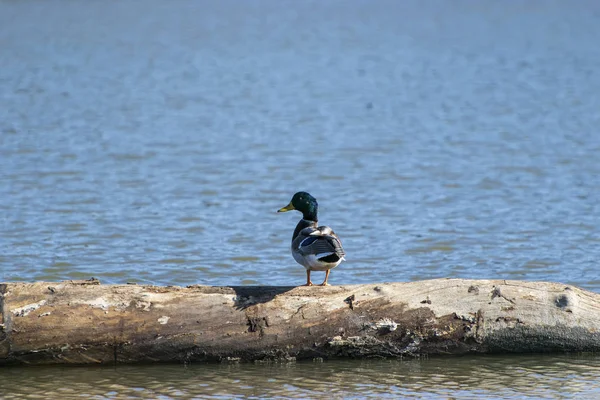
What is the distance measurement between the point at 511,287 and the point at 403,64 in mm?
24046

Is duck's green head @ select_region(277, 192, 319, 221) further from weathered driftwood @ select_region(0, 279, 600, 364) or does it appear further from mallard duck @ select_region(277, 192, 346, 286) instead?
weathered driftwood @ select_region(0, 279, 600, 364)

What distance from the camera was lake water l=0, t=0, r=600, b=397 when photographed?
11.3 metres

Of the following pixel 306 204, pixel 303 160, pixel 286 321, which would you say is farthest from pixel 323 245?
pixel 303 160

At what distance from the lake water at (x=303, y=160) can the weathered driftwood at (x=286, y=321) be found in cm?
17

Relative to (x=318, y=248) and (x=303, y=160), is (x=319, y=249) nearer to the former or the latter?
(x=318, y=248)

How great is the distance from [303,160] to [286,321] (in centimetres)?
1056

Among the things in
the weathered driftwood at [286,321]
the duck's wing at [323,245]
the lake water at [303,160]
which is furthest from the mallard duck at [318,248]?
the lake water at [303,160]

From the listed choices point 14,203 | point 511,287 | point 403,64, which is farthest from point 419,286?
point 403,64

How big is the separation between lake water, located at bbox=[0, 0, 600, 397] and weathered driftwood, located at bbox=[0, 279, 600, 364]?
0.17 m

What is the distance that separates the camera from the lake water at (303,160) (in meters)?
11.3

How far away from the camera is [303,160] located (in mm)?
18328

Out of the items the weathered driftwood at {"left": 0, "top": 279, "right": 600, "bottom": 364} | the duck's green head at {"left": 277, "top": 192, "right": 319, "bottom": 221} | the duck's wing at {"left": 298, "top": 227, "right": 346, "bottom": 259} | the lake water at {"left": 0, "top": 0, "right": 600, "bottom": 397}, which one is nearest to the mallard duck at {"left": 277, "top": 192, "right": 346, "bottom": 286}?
the duck's wing at {"left": 298, "top": 227, "right": 346, "bottom": 259}

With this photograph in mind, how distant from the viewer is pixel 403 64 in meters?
31.7

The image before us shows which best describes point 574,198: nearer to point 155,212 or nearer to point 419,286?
point 155,212
